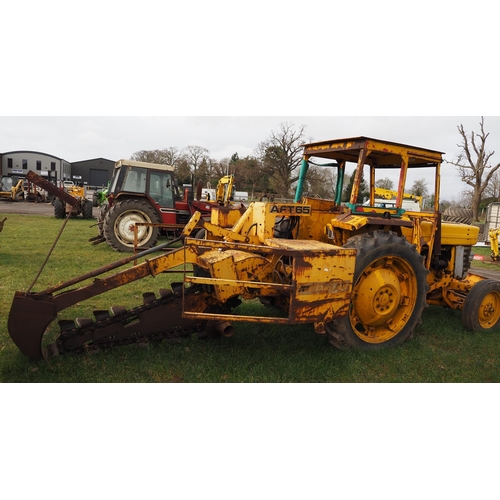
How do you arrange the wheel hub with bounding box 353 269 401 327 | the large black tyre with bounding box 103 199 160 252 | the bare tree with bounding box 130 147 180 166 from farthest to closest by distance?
1. the bare tree with bounding box 130 147 180 166
2. the large black tyre with bounding box 103 199 160 252
3. the wheel hub with bounding box 353 269 401 327

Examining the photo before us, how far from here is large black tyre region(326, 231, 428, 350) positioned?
13.8 feet

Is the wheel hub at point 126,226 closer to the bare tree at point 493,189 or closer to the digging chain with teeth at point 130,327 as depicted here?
the digging chain with teeth at point 130,327

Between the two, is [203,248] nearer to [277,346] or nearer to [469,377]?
[277,346]

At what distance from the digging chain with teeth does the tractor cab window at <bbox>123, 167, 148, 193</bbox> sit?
7.98 m

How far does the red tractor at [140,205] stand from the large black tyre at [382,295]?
24.9 feet

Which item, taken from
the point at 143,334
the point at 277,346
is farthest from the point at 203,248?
the point at 277,346

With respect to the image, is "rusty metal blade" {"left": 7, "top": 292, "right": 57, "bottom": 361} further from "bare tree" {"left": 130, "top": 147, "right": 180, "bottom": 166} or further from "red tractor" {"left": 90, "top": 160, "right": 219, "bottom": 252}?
"bare tree" {"left": 130, "top": 147, "right": 180, "bottom": 166}

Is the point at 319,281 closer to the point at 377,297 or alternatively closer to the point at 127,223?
the point at 377,297

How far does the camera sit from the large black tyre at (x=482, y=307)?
5.25 metres

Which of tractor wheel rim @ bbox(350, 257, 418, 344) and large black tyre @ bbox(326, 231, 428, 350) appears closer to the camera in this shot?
large black tyre @ bbox(326, 231, 428, 350)

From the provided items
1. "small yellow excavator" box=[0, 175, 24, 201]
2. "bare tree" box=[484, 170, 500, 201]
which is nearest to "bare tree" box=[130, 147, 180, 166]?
"small yellow excavator" box=[0, 175, 24, 201]

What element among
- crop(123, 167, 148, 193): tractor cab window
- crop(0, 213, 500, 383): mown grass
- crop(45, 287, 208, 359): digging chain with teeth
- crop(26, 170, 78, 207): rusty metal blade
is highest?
crop(123, 167, 148, 193): tractor cab window

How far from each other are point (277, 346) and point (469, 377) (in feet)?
6.53

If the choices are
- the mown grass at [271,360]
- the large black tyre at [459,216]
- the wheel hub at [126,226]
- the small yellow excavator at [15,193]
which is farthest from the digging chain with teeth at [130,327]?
the small yellow excavator at [15,193]
